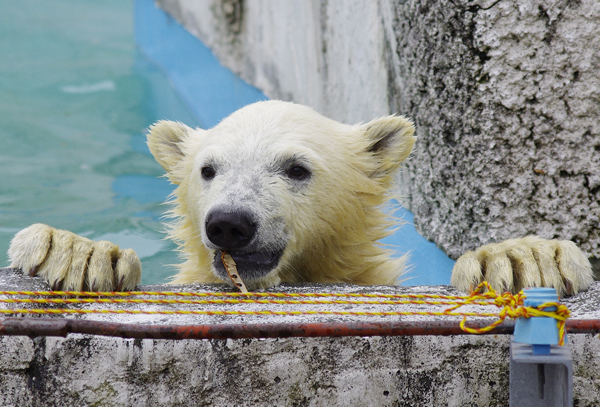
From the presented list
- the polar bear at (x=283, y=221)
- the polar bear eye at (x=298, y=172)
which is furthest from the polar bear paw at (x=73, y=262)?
the polar bear eye at (x=298, y=172)

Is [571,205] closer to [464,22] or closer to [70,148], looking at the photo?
[464,22]

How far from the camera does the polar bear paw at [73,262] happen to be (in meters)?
2.23

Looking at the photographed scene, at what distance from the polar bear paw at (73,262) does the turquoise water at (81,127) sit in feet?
7.53

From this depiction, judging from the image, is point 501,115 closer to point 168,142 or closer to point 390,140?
point 390,140

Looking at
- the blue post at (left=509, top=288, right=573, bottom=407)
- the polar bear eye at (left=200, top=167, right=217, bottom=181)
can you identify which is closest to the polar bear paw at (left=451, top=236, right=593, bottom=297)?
the blue post at (left=509, top=288, right=573, bottom=407)

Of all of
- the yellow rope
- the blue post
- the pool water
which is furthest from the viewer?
the pool water

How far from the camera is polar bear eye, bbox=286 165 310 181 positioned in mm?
2994

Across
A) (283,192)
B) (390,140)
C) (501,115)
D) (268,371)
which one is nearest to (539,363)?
(268,371)

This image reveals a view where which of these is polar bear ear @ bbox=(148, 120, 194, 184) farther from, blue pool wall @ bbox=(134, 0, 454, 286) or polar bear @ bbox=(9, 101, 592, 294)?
blue pool wall @ bbox=(134, 0, 454, 286)

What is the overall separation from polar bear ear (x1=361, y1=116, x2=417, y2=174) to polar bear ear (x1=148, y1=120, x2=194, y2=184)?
1.10 m

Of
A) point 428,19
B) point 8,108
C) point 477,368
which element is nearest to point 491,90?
point 428,19

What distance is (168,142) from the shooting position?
367 centimetres

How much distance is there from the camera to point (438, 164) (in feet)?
12.0

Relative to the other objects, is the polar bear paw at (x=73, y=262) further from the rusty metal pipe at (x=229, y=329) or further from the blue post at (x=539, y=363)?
the blue post at (x=539, y=363)
